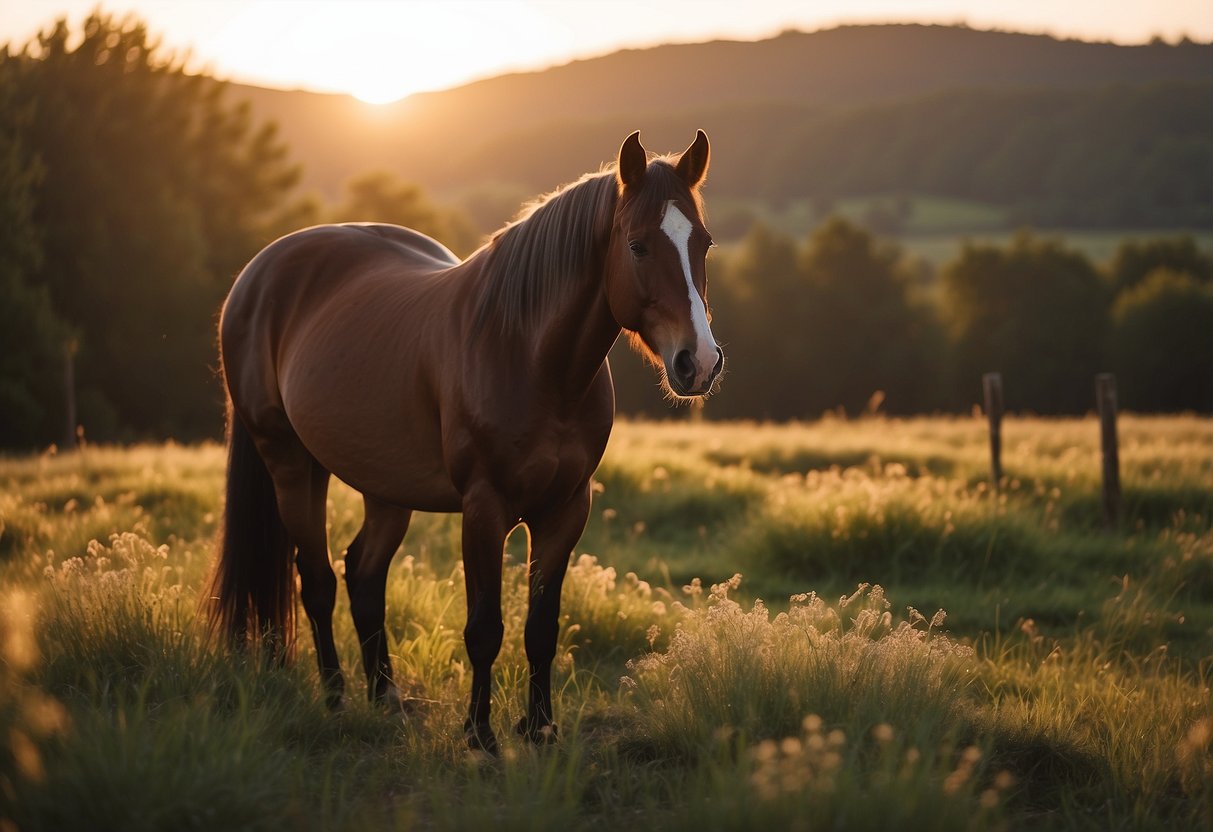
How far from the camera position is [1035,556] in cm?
805

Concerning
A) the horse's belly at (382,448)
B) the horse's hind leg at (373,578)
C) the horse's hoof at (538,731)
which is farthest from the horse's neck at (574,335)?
the horse's hind leg at (373,578)

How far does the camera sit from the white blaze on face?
3340mm

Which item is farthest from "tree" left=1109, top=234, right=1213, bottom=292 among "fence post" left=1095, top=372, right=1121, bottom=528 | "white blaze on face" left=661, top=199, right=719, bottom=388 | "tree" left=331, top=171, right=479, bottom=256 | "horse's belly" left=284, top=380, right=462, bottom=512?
"white blaze on face" left=661, top=199, right=719, bottom=388

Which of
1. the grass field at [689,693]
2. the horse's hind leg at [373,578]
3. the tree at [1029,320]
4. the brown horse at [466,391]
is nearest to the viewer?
the grass field at [689,693]

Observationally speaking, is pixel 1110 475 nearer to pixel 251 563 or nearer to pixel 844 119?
pixel 251 563

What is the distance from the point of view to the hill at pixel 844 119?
99250 mm

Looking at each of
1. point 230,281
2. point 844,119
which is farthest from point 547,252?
point 844,119

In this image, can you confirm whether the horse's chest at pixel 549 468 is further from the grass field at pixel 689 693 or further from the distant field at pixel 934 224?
the distant field at pixel 934 224

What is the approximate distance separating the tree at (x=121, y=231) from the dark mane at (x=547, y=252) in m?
22.7

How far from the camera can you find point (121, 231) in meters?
26.4

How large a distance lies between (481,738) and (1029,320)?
163 ft

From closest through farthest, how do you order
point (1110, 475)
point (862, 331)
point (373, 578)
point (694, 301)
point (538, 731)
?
point (694, 301) < point (538, 731) < point (373, 578) < point (1110, 475) < point (862, 331)

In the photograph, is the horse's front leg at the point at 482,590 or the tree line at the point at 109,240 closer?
the horse's front leg at the point at 482,590

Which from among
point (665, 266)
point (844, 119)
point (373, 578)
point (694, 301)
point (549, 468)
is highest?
point (844, 119)
